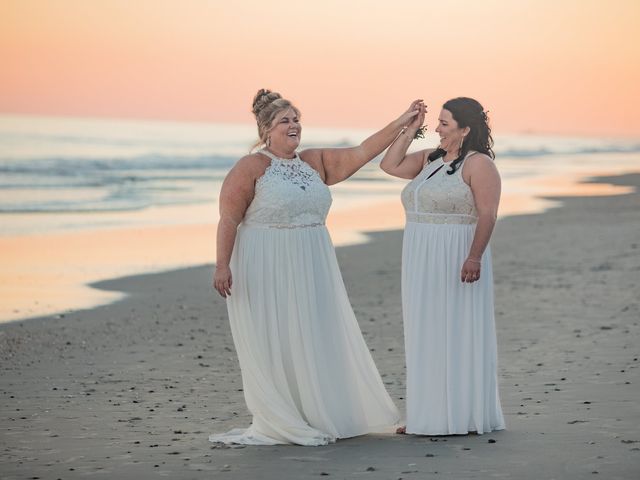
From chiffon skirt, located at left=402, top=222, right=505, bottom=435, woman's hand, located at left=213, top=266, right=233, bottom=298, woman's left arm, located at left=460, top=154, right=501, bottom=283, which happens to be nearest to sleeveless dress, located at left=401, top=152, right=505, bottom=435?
chiffon skirt, located at left=402, top=222, right=505, bottom=435

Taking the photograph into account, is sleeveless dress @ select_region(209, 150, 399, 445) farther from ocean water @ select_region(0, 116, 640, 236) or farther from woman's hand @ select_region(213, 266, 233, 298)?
ocean water @ select_region(0, 116, 640, 236)

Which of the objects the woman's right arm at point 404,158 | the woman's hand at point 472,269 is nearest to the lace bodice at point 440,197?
the woman's right arm at point 404,158

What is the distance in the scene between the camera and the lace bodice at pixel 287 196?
677 centimetres

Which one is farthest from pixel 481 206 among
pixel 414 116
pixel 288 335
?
pixel 288 335

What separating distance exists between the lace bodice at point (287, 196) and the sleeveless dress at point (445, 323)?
571 mm

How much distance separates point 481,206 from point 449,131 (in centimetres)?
48

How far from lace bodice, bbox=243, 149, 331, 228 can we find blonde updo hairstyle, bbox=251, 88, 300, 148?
0.14 meters

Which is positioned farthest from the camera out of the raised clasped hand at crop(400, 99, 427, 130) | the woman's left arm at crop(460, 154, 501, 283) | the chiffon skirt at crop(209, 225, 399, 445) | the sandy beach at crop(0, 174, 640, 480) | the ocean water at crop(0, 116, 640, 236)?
the ocean water at crop(0, 116, 640, 236)

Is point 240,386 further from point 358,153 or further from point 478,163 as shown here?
point 478,163

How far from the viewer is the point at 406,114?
23.4 feet

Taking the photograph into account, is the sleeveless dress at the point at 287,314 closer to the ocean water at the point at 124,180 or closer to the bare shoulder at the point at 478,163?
the bare shoulder at the point at 478,163

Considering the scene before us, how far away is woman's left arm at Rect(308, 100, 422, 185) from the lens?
7047 millimetres

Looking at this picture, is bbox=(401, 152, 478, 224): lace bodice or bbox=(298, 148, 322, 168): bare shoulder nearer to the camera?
bbox=(401, 152, 478, 224): lace bodice

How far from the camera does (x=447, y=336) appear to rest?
6871 mm
